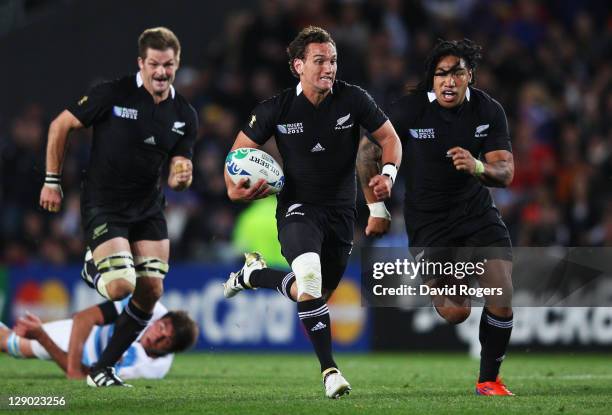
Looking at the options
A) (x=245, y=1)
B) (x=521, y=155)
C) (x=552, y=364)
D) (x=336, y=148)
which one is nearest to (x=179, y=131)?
(x=336, y=148)

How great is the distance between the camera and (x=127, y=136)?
9.75 m

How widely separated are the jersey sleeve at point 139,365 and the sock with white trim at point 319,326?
112 inches

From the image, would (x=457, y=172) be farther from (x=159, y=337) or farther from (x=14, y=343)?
(x=14, y=343)

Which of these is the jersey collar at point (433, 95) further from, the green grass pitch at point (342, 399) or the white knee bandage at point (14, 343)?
the white knee bandage at point (14, 343)

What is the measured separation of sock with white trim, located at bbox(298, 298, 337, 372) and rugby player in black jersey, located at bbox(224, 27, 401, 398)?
0.24m

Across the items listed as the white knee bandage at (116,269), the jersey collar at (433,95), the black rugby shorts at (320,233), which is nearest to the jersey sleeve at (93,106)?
the white knee bandage at (116,269)

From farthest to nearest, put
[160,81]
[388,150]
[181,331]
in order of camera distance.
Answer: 1. [181,331]
2. [160,81]
3. [388,150]

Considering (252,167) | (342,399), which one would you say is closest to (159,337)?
(252,167)

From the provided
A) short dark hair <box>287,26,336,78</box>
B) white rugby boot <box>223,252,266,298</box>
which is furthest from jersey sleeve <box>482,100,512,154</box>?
white rugby boot <box>223,252,266,298</box>

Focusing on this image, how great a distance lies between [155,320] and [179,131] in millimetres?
1964

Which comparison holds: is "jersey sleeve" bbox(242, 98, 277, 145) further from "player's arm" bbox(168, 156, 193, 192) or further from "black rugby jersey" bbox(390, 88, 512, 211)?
"black rugby jersey" bbox(390, 88, 512, 211)

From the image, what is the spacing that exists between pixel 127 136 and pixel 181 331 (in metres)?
1.99

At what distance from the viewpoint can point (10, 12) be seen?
18391 mm

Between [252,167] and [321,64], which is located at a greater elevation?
[321,64]
